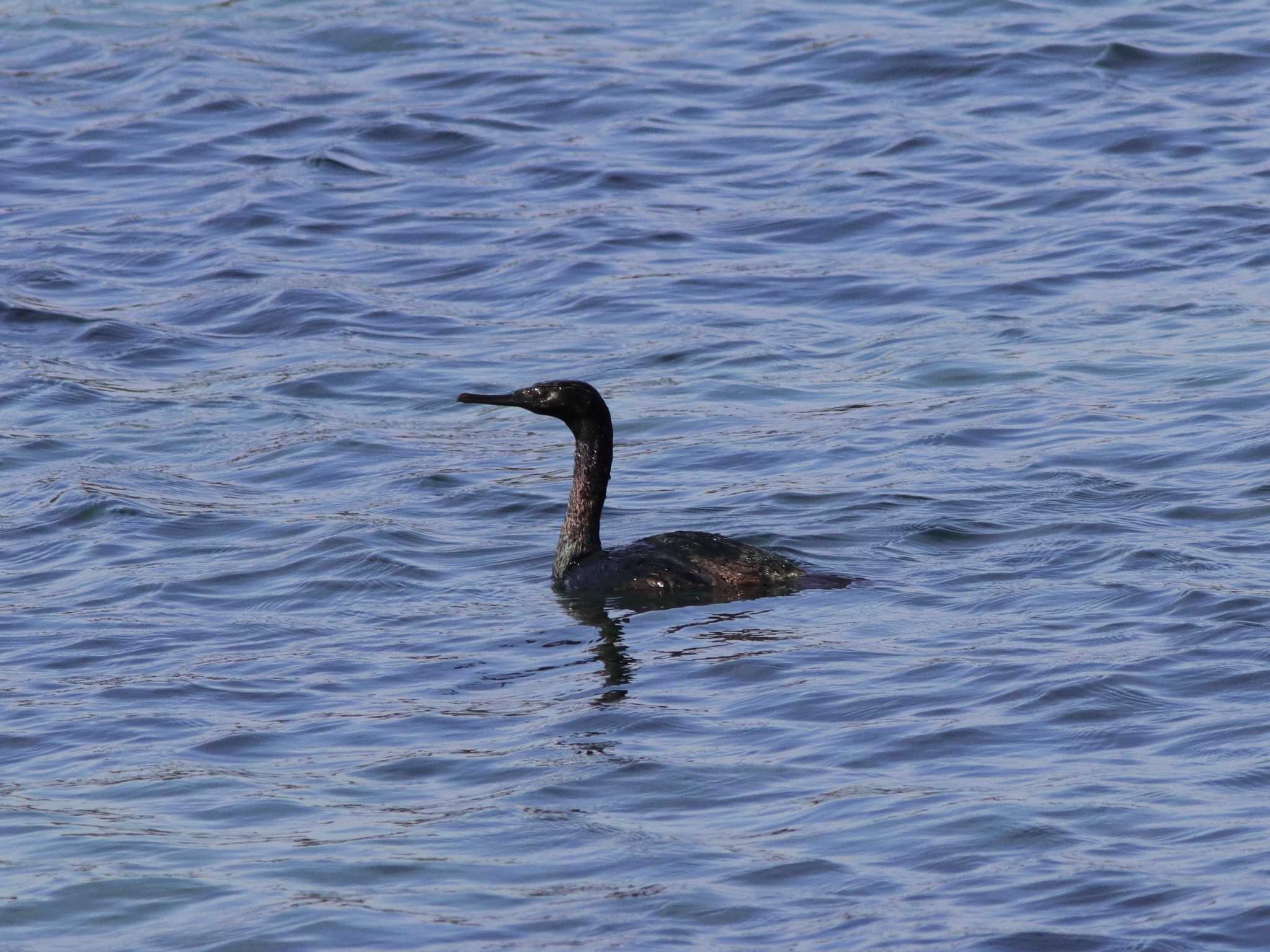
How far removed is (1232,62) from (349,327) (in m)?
10.2

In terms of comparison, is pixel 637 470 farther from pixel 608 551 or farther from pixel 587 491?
pixel 608 551

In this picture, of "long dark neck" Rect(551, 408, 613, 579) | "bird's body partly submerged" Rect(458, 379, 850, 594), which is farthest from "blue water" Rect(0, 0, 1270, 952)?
"long dark neck" Rect(551, 408, 613, 579)

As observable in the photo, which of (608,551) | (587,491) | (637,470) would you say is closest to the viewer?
(608,551)

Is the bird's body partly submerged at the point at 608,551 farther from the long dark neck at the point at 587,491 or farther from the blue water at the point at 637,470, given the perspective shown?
the blue water at the point at 637,470

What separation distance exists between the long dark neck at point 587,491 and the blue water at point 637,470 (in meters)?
0.34

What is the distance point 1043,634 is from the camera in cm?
962

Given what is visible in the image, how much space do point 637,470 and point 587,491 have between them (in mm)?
1759

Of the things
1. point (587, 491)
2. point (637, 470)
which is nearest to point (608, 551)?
point (587, 491)

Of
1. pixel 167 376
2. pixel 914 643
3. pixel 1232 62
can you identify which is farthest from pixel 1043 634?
pixel 1232 62

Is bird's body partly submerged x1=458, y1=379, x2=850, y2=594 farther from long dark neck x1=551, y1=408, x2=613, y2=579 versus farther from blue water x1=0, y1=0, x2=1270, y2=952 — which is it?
blue water x1=0, y1=0, x2=1270, y2=952

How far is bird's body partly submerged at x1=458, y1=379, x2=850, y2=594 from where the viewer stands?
420 inches

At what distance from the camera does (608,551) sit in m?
11.2

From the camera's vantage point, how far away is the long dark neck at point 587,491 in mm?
11358

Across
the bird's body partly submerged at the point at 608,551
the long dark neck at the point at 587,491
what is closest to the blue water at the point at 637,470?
the bird's body partly submerged at the point at 608,551
